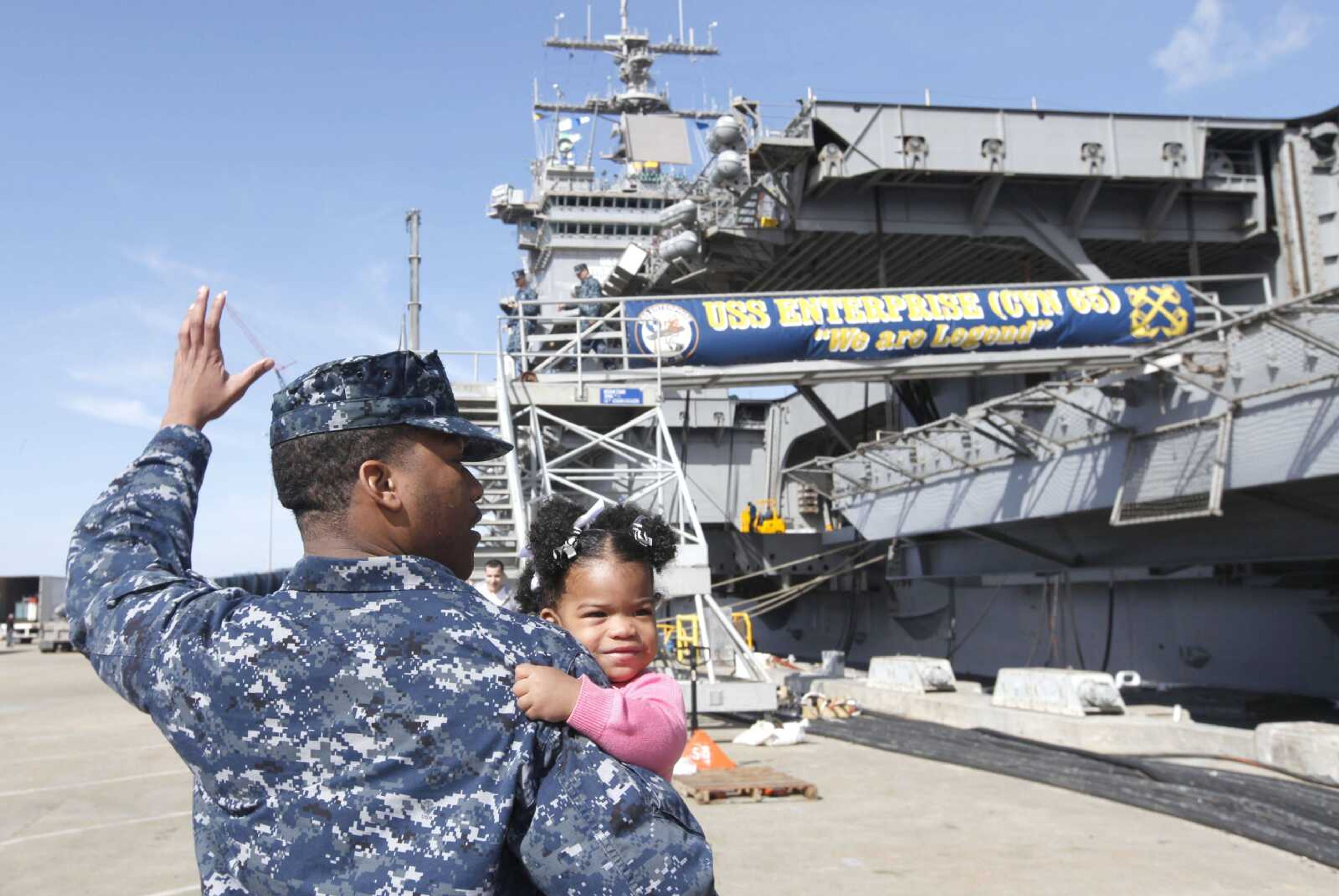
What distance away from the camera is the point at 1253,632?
46.1ft

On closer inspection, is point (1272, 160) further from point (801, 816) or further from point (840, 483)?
point (801, 816)

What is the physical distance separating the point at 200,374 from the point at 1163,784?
27.0ft

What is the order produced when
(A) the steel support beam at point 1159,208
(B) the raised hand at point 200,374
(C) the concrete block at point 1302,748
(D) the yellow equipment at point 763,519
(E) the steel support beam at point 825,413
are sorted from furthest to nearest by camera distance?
(D) the yellow equipment at point 763,519 < (E) the steel support beam at point 825,413 < (A) the steel support beam at point 1159,208 < (C) the concrete block at point 1302,748 < (B) the raised hand at point 200,374

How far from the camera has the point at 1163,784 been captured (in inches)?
321

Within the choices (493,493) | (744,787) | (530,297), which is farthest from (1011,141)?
(530,297)

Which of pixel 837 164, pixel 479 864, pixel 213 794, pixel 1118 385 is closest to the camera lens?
pixel 479 864

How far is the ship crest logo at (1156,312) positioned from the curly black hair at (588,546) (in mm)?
15216

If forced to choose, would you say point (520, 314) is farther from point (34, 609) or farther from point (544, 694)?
point (34, 609)

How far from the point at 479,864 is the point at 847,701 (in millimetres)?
13383

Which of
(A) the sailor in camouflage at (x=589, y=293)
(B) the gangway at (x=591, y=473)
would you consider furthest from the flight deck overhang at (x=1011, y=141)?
(B) the gangway at (x=591, y=473)

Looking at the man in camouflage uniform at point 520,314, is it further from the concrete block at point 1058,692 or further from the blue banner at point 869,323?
the concrete block at point 1058,692

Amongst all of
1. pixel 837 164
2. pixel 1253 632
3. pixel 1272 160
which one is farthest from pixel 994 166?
pixel 1253 632

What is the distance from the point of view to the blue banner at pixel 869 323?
15.9 m

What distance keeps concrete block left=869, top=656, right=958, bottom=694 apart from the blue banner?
4.75 metres
